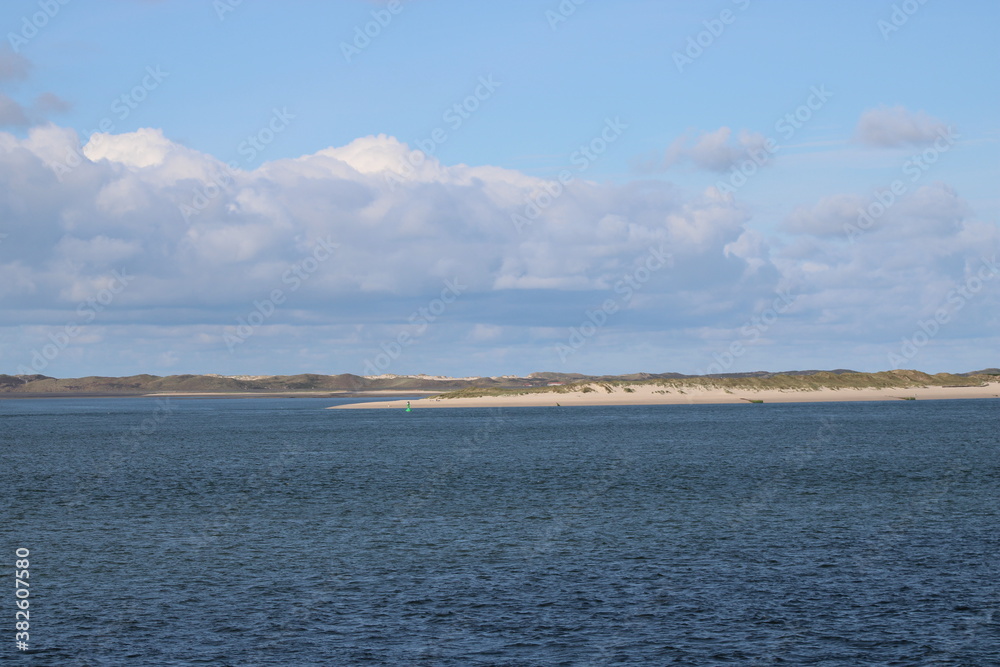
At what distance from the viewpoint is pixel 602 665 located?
23.7 metres

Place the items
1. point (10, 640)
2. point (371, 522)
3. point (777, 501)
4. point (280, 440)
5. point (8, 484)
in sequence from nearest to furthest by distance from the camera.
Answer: point (10, 640)
point (371, 522)
point (777, 501)
point (8, 484)
point (280, 440)

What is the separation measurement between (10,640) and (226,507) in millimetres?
28349

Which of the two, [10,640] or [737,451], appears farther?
[737,451]

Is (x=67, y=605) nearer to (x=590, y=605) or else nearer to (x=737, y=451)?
(x=590, y=605)

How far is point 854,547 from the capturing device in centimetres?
3834

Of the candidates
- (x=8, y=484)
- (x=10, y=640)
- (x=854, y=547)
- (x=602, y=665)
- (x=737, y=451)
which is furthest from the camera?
(x=737, y=451)

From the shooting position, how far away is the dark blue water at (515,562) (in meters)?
25.5

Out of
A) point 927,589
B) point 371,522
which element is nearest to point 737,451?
point 371,522

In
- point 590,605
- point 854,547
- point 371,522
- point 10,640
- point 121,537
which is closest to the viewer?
point 10,640

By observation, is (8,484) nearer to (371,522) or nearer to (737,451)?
(371,522)

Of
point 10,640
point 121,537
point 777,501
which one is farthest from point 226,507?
point 777,501

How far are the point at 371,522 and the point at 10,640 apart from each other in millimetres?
22335

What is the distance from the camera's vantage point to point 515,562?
3631 cm

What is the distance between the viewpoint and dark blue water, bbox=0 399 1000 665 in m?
25.5
